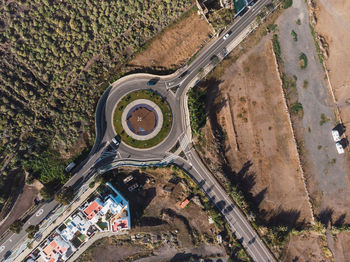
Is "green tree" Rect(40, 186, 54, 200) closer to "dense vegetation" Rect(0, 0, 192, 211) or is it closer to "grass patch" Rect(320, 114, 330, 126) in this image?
"dense vegetation" Rect(0, 0, 192, 211)

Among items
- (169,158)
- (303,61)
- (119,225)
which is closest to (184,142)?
(169,158)

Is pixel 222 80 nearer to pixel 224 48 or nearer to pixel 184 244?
pixel 224 48

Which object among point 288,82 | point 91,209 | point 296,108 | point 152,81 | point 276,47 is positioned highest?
point 152,81

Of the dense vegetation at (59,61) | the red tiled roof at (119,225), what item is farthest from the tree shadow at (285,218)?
the dense vegetation at (59,61)

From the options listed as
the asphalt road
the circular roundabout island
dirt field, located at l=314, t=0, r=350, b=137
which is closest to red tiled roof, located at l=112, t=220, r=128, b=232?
the asphalt road

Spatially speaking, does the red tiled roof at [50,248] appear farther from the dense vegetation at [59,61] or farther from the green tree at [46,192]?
the dense vegetation at [59,61]

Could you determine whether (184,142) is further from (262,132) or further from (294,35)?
(294,35)
